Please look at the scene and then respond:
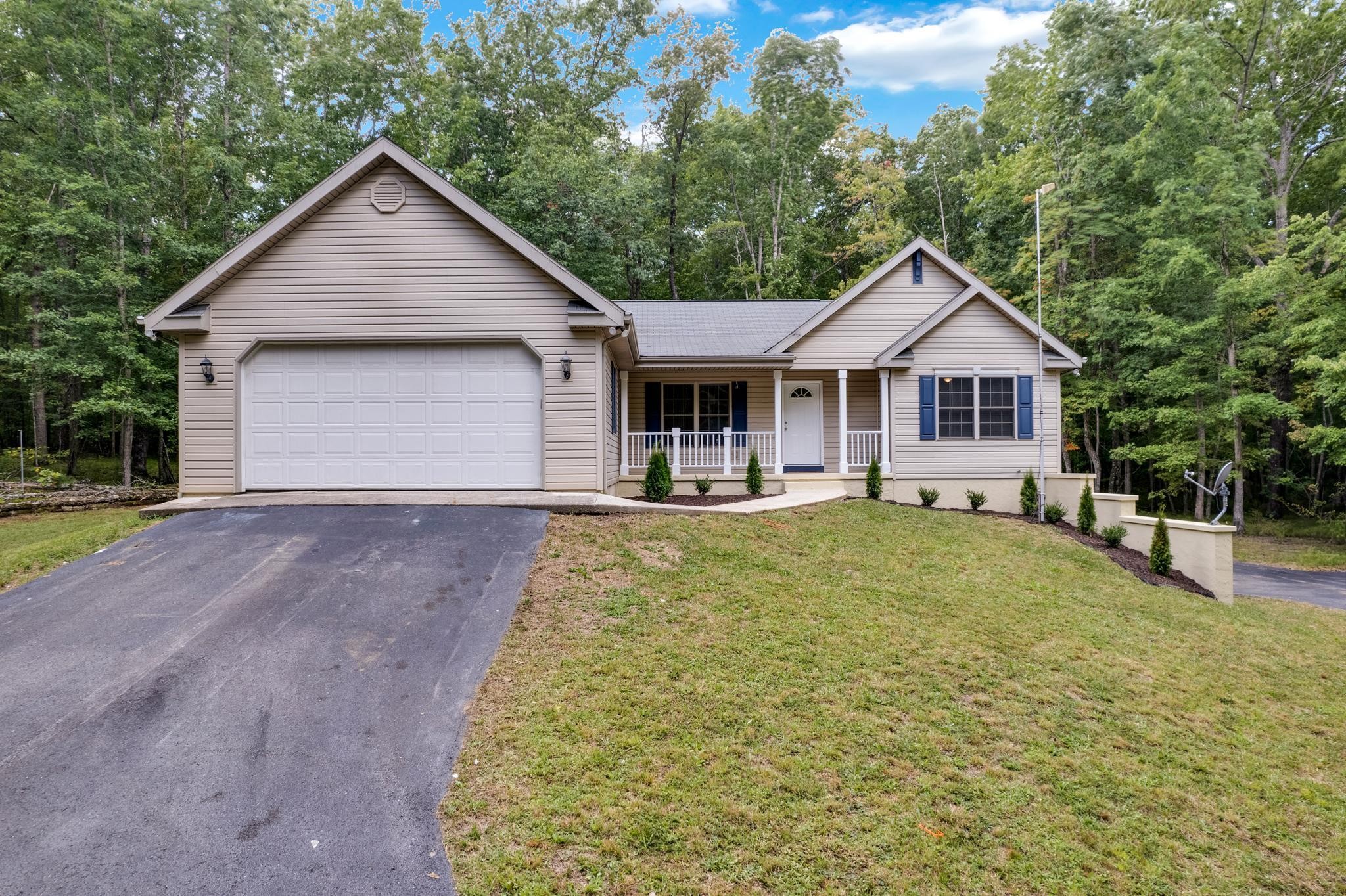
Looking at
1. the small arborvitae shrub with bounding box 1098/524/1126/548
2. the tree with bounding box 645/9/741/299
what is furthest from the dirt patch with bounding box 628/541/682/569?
the tree with bounding box 645/9/741/299

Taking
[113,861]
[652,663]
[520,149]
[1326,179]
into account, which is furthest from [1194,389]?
[520,149]

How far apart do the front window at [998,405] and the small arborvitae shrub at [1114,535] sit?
115 inches

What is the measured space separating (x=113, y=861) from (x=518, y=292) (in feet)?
25.5

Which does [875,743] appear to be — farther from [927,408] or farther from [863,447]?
[863,447]

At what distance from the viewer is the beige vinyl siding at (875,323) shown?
45.6ft

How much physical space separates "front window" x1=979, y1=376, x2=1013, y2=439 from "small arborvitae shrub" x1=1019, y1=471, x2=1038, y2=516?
106 centimetres

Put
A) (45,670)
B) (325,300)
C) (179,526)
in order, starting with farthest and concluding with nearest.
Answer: (325,300) → (179,526) → (45,670)

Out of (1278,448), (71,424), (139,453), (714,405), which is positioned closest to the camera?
(714,405)

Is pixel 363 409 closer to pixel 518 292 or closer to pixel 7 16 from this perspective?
pixel 518 292

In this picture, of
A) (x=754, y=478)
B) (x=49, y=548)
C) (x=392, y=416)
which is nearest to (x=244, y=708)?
(x=49, y=548)

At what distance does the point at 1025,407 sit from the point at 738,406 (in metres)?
6.22

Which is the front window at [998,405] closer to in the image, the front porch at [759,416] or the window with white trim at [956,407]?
the window with white trim at [956,407]

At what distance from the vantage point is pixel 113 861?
2.96m

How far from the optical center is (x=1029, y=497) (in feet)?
41.3
